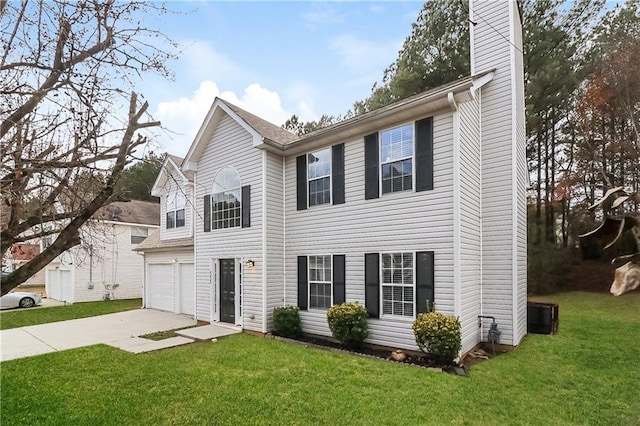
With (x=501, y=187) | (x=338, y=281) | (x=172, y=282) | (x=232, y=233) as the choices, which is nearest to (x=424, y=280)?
(x=338, y=281)

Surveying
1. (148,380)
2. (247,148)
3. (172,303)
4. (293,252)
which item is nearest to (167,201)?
(172,303)

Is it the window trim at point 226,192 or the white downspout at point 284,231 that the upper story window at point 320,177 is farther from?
the window trim at point 226,192

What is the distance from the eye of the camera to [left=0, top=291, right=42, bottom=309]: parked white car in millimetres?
16203

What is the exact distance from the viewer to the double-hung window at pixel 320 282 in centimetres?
947

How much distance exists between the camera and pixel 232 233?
36.1 feet

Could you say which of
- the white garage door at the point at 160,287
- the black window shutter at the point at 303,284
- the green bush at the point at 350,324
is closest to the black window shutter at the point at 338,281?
the green bush at the point at 350,324

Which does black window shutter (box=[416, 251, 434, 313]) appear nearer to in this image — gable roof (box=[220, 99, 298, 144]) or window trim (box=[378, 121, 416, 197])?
window trim (box=[378, 121, 416, 197])

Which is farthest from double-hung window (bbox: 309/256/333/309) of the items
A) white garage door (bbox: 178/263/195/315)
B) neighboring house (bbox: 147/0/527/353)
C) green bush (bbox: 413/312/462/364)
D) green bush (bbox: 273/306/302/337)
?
white garage door (bbox: 178/263/195/315)

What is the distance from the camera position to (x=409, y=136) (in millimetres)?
8219

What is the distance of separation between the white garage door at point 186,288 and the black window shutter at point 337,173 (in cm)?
734

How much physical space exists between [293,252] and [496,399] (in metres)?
6.21

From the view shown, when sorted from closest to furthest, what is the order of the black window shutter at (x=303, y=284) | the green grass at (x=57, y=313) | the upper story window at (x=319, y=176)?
the upper story window at (x=319, y=176) → the black window shutter at (x=303, y=284) → the green grass at (x=57, y=313)

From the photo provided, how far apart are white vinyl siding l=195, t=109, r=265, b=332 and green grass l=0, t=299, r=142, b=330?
5.77 m

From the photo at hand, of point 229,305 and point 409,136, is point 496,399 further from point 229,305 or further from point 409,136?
point 229,305
